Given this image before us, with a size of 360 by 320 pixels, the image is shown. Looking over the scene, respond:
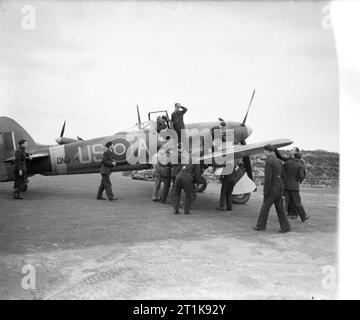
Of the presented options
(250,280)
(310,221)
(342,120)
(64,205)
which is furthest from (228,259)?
(64,205)

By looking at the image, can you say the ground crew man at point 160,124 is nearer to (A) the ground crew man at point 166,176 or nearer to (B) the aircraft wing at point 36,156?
(A) the ground crew man at point 166,176

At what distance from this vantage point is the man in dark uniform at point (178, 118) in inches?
399

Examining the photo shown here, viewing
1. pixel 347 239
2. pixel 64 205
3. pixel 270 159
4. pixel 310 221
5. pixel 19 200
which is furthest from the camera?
pixel 19 200

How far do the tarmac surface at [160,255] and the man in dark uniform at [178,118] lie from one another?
296cm

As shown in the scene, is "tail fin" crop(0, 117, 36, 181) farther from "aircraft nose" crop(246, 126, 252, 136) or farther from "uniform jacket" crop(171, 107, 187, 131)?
"aircraft nose" crop(246, 126, 252, 136)

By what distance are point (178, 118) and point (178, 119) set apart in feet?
0.11

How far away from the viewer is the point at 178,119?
10.3 metres

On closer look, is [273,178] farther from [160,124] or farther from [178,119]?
[160,124]

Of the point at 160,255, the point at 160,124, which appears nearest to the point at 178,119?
the point at 160,124

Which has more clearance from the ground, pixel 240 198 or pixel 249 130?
pixel 249 130

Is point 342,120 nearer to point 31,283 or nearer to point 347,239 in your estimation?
point 347,239
